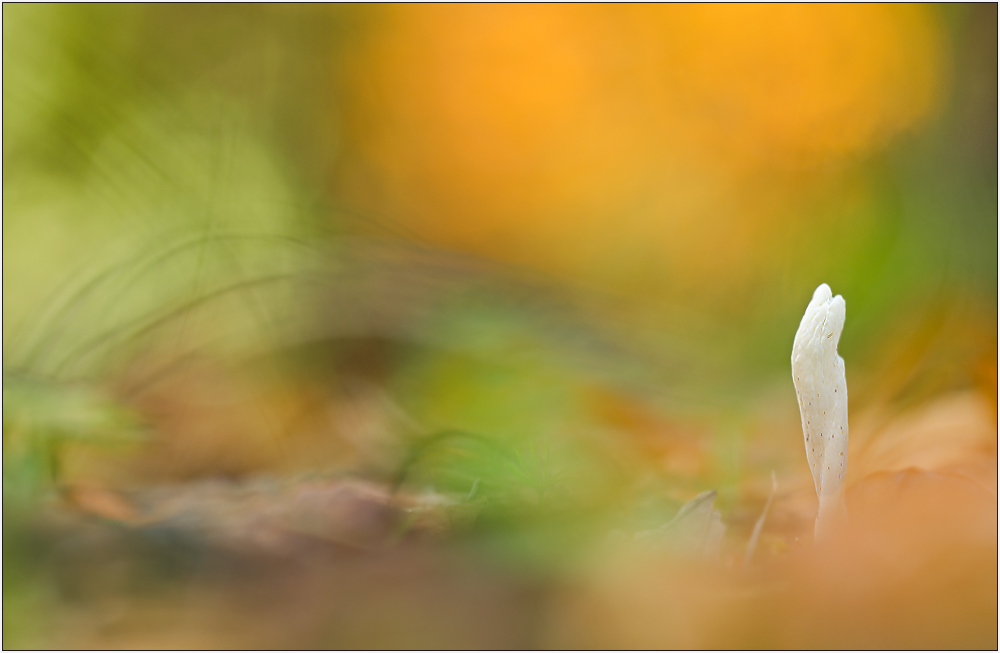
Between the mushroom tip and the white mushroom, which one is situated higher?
the mushroom tip

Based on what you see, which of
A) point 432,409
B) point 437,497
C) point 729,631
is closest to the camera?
point 729,631

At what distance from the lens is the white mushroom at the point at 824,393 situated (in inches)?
9.9

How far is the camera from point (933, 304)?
17.4 inches

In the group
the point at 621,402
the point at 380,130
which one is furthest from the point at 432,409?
the point at 380,130

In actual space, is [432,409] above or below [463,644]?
above

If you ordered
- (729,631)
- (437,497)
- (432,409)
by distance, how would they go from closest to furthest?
1. (729,631)
2. (437,497)
3. (432,409)

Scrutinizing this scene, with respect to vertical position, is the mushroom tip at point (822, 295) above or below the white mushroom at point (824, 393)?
above

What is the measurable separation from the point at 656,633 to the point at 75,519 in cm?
23

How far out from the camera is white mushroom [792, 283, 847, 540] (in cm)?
25

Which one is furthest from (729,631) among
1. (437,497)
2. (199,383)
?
(199,383)

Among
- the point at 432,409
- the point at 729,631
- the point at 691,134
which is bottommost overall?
the point at 729,631

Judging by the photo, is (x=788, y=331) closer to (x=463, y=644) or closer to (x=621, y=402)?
(x=621, y=402)

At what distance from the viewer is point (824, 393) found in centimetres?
26

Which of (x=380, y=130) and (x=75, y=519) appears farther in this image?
(x=380, y=130)
